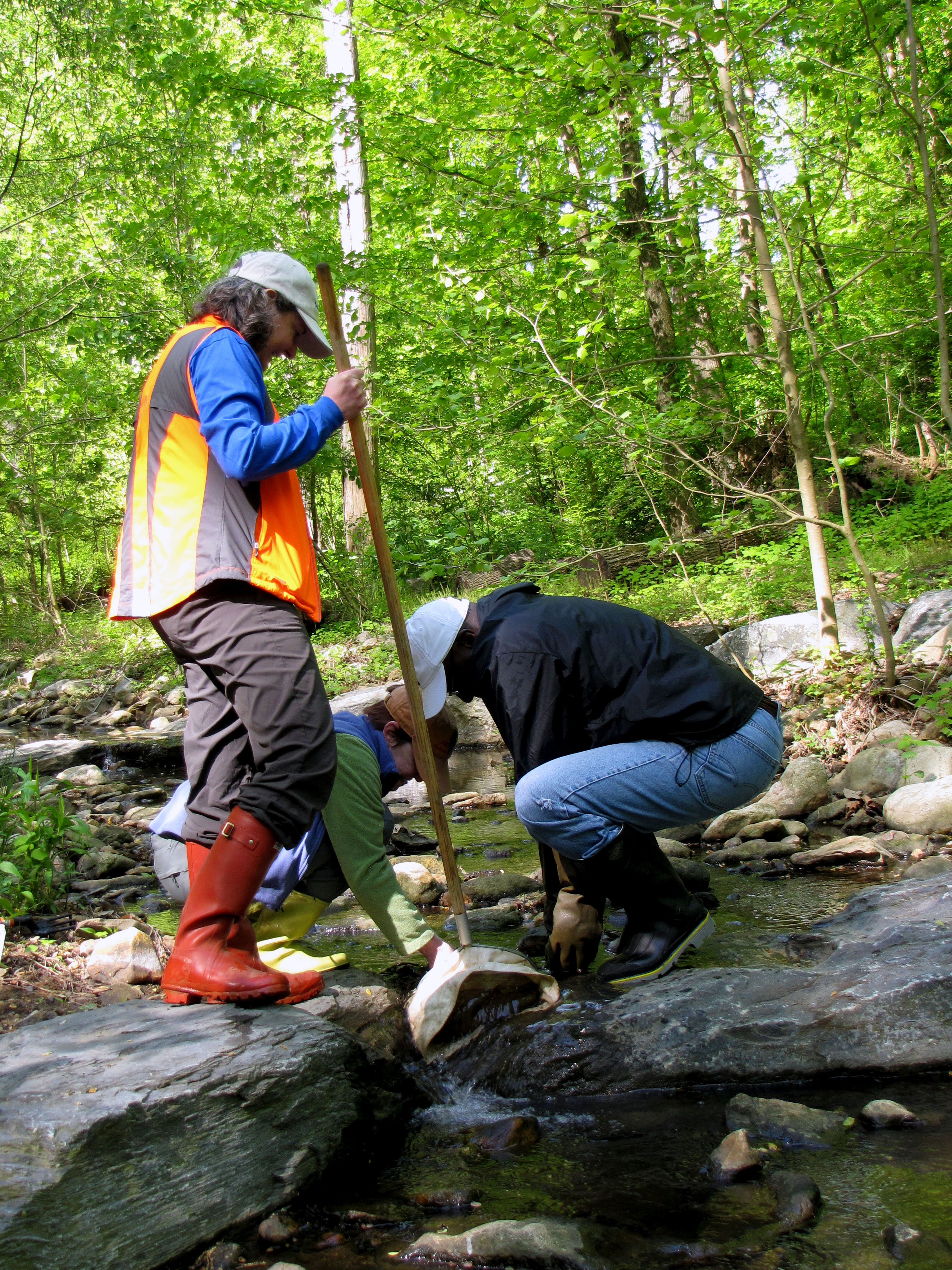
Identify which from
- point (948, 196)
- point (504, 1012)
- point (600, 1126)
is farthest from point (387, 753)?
point (948, 196)

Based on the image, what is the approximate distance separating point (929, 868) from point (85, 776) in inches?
252

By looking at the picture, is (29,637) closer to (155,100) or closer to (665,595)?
(155,100)

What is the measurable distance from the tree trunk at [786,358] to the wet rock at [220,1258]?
4931 millimetres

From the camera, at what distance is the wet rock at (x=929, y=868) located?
3572mm

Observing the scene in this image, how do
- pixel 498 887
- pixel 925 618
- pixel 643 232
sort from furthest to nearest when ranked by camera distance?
pixel 643 232 < pixel 925 618 < pixel 498 887

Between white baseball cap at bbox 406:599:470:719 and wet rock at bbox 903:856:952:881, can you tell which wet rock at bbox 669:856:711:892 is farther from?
white baseball cap at bbox 406:599:470:719

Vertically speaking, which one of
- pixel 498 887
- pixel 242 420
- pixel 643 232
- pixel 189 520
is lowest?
pixel 498 887

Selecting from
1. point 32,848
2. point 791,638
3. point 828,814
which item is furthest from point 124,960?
point 791,638

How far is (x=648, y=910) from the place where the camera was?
2.82 m

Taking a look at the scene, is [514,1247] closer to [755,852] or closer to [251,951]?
[251,951]

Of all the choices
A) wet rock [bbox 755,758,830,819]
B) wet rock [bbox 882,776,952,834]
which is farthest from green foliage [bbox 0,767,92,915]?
wet rock [bbox 882,776,952,834]

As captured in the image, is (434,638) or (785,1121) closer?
(785,1121)

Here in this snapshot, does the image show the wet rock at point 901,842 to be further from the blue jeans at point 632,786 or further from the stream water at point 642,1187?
the stream water at point 642,1187

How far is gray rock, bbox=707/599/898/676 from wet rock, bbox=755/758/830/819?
128 centimetres
